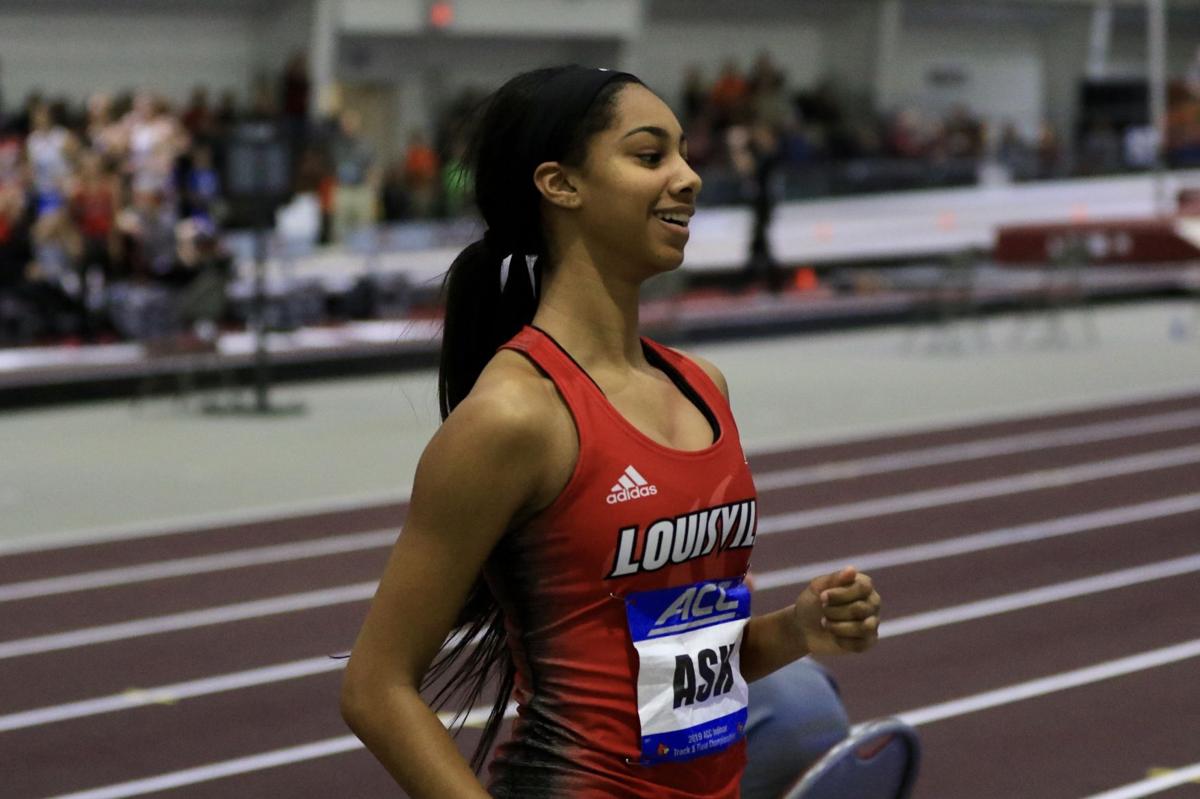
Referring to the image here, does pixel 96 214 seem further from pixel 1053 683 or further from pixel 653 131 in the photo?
pixel 653 131

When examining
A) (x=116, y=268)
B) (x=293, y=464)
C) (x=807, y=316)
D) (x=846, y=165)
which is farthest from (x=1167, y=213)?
(x=293, y=464)

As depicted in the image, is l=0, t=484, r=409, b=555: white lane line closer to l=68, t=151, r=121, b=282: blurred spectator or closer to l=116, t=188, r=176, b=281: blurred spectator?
l=68, t=151, r=121, b=282: blurred spectator

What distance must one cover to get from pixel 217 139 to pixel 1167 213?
1532 centimetres

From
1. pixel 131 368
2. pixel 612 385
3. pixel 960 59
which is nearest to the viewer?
pixel 612 385

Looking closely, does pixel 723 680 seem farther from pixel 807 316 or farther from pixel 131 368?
pixel 807 316

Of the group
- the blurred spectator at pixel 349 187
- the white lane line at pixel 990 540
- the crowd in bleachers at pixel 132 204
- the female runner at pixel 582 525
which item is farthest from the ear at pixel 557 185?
the blurred spectator at pixel 349 187

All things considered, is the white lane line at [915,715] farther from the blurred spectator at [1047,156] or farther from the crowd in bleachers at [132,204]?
the blurred spectator at [1047,156]

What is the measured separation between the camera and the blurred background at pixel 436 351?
6.93m

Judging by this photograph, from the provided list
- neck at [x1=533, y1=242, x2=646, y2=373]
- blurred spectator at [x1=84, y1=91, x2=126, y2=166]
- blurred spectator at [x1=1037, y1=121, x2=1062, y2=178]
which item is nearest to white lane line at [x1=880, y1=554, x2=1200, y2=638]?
neck at [x1=533, y1=242, x2=646, y2=373]

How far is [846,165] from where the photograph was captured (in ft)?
100.0

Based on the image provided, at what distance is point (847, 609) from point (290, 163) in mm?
14032

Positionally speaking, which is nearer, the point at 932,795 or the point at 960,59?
the point at 932,795

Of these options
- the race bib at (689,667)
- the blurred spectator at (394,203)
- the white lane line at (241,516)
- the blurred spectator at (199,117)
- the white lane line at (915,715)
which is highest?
the race bib at (689,667)

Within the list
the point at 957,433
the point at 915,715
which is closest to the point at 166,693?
→ the point at 915,715
